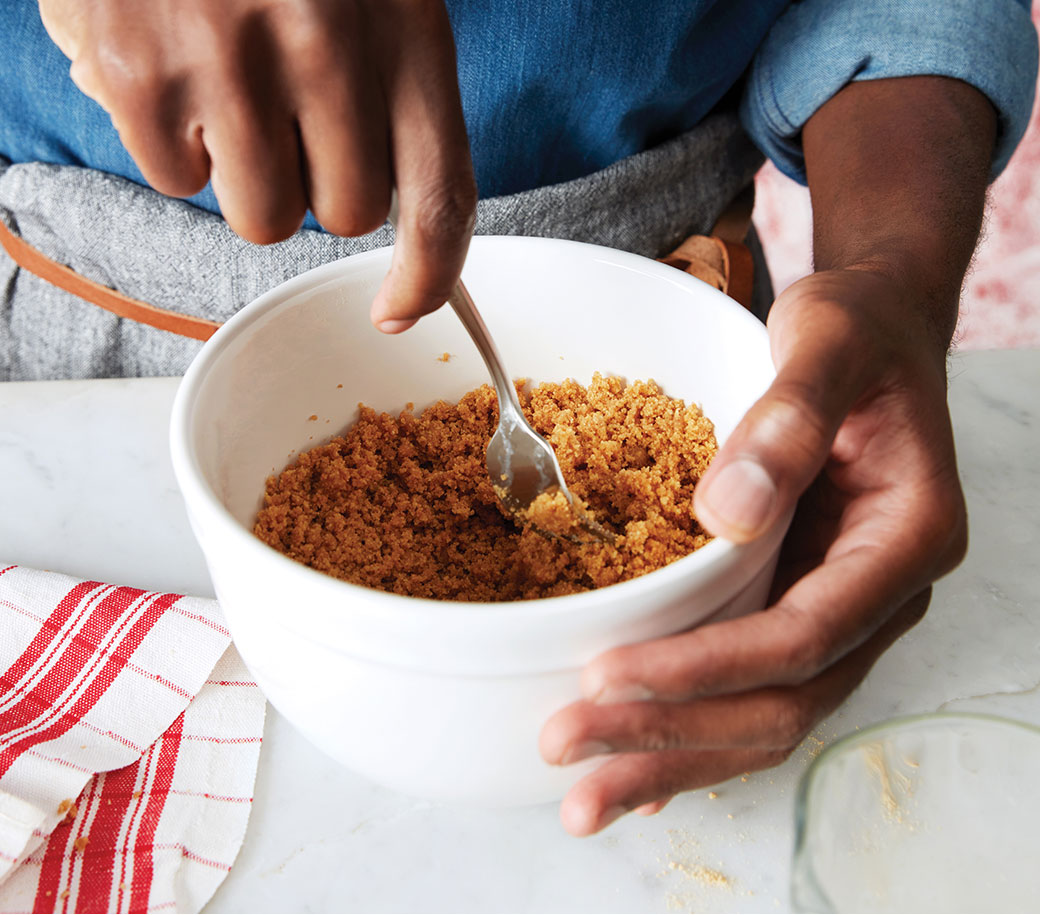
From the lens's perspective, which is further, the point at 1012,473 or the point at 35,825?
the point at 1012,473

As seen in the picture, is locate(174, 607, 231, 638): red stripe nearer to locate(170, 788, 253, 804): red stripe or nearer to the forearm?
locate(170, 788, 253, 804): red stripe

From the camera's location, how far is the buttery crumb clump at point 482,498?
56 centimetres

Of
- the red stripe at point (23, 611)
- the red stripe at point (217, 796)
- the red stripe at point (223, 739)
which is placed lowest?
the red stripe at point (223, 739)

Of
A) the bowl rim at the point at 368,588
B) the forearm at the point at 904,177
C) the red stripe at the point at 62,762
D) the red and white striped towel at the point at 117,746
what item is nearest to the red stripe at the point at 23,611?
the red and white striped towel at the point at 117,746

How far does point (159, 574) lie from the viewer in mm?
695

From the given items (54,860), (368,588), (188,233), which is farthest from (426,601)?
(188,233)

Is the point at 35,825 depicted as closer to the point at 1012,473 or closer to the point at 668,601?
the point at 668,601

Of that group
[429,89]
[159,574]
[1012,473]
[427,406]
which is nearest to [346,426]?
[427,406]

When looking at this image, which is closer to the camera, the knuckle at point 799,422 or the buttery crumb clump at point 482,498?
the knuckle at point 799,422

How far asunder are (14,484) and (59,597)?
19 centimetres

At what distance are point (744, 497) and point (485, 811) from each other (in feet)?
0.82

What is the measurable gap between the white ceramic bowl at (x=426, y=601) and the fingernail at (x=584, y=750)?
0.07ft

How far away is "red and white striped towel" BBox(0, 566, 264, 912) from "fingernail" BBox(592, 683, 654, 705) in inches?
9.8

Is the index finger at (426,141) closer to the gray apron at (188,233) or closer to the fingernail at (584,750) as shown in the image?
the fingernail at (584,750)
